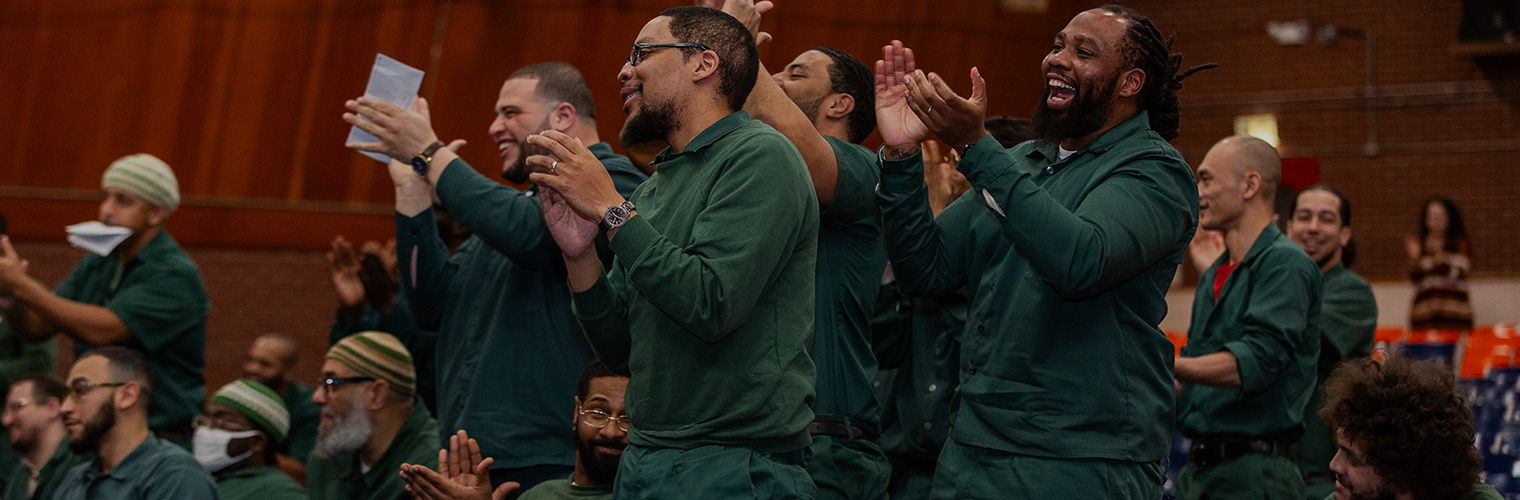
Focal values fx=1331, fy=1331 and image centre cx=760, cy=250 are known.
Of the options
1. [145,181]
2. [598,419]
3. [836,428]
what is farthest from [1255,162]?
[145,181]

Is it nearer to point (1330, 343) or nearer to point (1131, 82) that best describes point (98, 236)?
point (1131, 82)

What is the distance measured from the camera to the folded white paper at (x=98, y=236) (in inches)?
195

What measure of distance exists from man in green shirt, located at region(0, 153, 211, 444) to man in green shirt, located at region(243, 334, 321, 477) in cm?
59

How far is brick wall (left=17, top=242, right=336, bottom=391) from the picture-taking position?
27.5ft

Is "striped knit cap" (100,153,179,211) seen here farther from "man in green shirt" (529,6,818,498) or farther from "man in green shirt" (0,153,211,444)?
"man in green shirt" (529,6,818,498)

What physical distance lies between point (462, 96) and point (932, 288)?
6.34 metres

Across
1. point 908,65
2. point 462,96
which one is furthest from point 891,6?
point 908,65

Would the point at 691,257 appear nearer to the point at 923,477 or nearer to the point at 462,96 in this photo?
the point at 923,477

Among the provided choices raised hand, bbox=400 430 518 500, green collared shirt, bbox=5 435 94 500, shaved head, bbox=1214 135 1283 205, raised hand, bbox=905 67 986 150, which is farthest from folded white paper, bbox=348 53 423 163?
shaved head, bbox=1214 135 1283 205

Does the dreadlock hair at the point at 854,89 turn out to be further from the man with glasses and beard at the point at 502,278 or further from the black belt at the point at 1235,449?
the black belt at the point at 1235,449

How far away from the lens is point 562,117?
388 centimetres

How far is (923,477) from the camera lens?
141 inches

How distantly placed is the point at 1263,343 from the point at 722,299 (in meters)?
2.00

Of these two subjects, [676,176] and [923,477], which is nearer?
[676,176]
